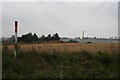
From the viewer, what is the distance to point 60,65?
21.0ft

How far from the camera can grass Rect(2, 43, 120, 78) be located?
5223mm

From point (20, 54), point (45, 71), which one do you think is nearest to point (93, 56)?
point (45, 71)

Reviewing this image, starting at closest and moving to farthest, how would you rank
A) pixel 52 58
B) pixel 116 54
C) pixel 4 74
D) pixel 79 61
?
pixel 4 74, pixel 116 54, pixel 79 61, pixel 52 58

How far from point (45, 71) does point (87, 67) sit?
4.44ft

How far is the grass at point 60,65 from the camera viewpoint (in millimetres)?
5223

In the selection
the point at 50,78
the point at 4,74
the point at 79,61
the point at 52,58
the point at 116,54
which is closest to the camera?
the point at 50,78

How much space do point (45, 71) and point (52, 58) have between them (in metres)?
1.62

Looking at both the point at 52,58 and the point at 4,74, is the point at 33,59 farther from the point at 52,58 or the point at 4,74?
the point at 4,74

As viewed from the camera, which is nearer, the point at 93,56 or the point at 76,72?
the point at 76,72

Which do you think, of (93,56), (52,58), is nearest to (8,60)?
(52,58)

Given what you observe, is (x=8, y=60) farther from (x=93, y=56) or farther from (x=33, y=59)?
(x=93, y=56)

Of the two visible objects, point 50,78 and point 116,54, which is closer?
point 50,78

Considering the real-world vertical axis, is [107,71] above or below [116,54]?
below

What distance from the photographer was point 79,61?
670 cm
